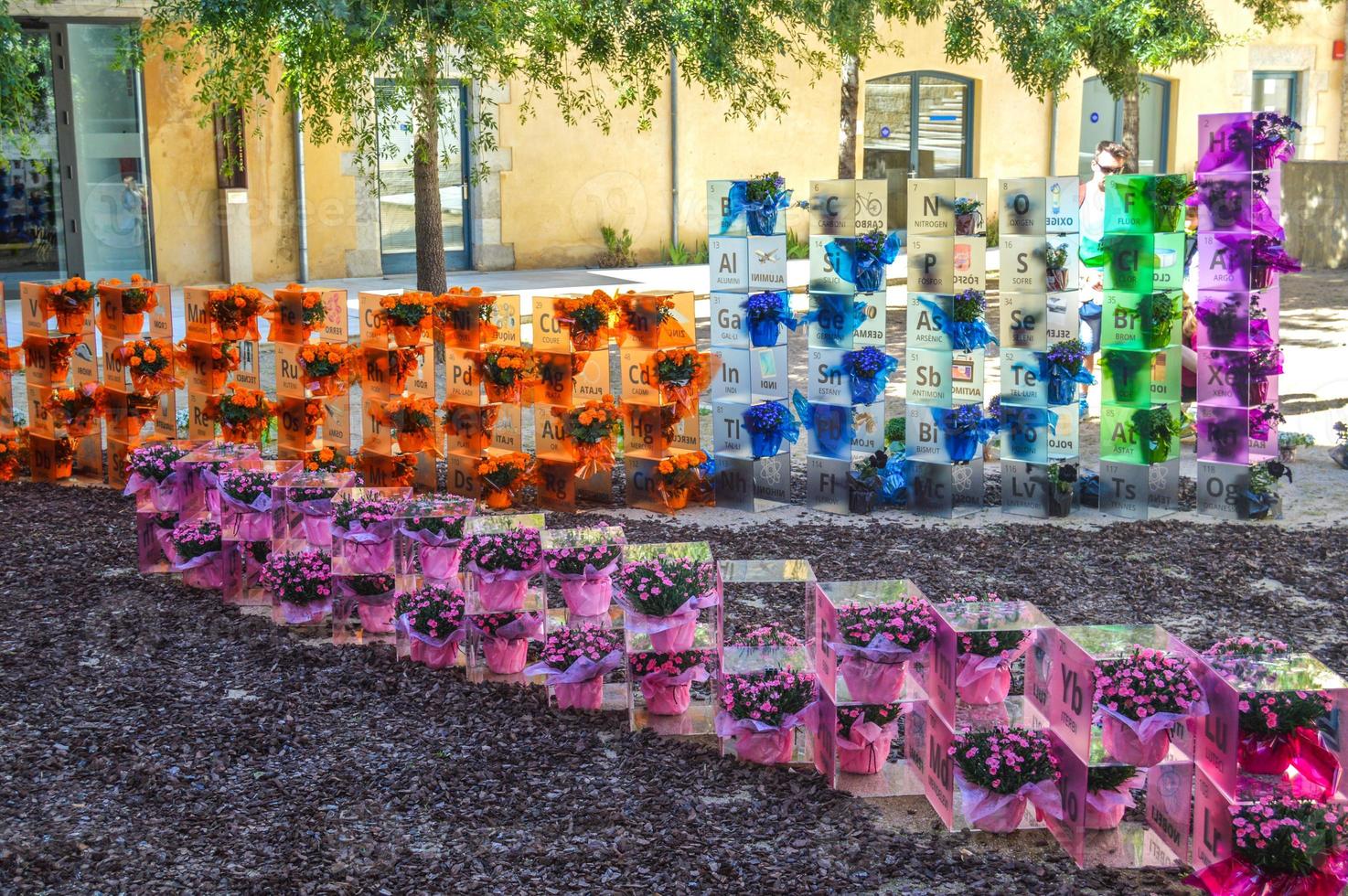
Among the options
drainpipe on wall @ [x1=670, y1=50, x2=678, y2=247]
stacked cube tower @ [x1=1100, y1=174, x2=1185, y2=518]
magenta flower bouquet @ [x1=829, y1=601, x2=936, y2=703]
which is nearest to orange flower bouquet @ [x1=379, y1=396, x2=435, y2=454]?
stacked cube tower @ [x1=1100, y1=174, x2=1185, y2=518]

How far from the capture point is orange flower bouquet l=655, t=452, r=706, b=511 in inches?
325

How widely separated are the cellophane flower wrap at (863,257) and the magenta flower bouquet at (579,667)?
326 cm

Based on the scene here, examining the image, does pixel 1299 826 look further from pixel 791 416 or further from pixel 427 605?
pixel 791 416

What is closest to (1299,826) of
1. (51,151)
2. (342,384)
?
(342,384)

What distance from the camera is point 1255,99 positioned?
24141 mm

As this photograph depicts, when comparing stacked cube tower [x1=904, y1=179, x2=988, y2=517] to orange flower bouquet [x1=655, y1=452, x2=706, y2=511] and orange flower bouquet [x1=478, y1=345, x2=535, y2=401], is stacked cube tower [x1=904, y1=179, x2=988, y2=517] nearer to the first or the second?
orange flower bouquet [x1=655, y1=452, x2=706, y2=511]

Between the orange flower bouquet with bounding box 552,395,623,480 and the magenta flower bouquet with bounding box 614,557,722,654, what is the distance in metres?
2.86

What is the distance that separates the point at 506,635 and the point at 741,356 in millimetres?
3091

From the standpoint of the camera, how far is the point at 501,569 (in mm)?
5668

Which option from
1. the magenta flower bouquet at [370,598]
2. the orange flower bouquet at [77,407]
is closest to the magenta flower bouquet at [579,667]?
the magenta flower bouquet at [370,598]

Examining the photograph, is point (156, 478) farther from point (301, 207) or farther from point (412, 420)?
point (301, 207)

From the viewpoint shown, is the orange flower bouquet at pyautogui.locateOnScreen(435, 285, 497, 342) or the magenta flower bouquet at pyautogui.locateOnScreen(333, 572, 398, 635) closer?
the magenta flower bouquet at pyautogui.locateOnScreen(333, 572, 398, 635)

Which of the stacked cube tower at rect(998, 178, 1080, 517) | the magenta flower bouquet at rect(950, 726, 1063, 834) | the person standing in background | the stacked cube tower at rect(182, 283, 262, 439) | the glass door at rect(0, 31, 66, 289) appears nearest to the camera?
the magenta flower bouquet at rect(950, 726, 1063, 834)

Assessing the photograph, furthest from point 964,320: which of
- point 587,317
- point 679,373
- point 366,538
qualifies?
point 366,538
